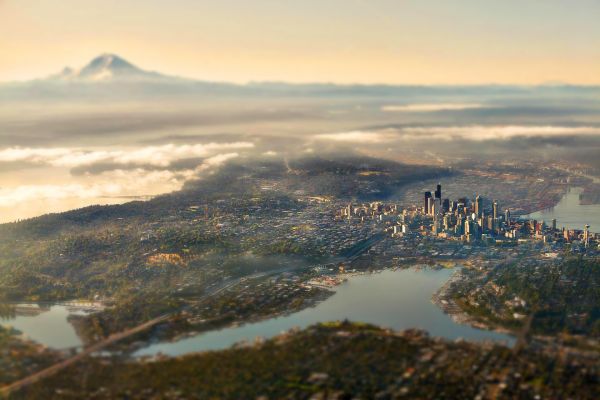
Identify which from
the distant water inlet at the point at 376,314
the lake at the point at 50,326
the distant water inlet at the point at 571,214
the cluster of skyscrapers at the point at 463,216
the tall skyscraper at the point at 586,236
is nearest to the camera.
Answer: the distant water inlet at the point at 376,314

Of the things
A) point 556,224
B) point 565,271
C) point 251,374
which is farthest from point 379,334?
point 556,224

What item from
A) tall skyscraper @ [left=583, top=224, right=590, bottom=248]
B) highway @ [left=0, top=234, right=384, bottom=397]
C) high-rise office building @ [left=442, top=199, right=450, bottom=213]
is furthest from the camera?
high-rise office building @ [left=442, top=199, right=450, bottom=213]

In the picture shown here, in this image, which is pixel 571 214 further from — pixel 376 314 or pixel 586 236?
pixel 376 314

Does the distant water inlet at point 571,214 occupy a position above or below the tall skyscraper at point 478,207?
below

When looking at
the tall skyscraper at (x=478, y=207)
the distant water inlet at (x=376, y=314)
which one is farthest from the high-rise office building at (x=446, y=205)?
the distant water inlet at (x=376, y=314)

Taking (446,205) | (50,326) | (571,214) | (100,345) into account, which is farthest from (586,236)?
(50,326)

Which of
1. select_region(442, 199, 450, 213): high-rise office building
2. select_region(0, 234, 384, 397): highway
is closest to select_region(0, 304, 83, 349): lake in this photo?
select_region(0, 234, 384, 397): highway

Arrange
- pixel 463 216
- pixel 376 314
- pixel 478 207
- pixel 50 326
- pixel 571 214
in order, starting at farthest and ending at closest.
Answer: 1. pixel 571 214
2. pixel 478 207
3. pixel 463 216
4. pixel 376 314
5. pixel 50 326

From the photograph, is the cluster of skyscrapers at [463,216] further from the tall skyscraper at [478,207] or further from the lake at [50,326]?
the lake at [50,326]

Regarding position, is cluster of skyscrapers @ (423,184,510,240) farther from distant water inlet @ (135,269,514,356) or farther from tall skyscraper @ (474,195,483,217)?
distant water inlet @ (135,269,514,356)
